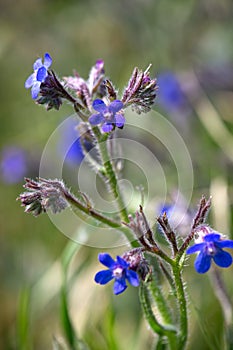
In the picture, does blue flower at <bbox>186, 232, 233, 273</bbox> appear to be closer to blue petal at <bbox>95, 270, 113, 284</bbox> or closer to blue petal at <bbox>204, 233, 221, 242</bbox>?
blue petal at <bbox>204, 233, 221, 242</bbox>

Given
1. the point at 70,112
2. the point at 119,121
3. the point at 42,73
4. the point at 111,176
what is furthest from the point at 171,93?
the point at 119,121

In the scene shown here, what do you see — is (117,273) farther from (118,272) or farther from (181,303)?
(181,303)

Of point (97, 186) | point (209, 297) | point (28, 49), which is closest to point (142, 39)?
point (28, 49)

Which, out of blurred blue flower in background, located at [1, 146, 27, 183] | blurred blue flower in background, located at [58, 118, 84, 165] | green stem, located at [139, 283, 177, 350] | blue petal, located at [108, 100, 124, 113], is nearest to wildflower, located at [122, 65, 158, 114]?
blue petal, located at [108, 100, 124, 113]

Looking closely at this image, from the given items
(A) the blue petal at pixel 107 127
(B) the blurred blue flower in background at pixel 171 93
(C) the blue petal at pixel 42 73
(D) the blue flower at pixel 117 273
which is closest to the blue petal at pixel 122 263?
(D) the blue flower at pixel 117 273

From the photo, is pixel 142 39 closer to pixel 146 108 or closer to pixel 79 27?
pixel 79 27

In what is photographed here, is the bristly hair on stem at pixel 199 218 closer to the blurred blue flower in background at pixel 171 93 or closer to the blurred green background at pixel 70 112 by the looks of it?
the blurred green background at pixel 70 112
